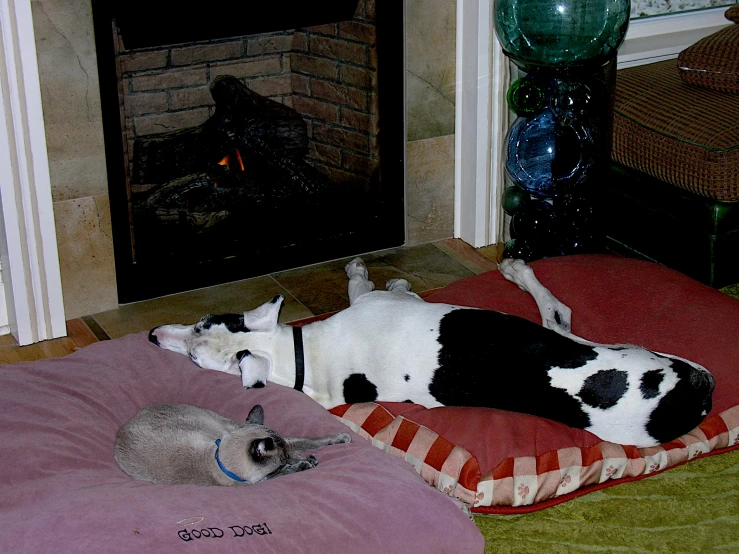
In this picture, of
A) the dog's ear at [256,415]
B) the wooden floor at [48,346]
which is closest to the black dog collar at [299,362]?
the dog's ear at [256,415]

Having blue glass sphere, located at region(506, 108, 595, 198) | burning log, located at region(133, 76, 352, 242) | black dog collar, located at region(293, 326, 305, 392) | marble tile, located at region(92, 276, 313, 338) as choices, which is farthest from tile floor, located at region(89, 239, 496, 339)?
black dog collar, located at region(293, 326, 305, 392)

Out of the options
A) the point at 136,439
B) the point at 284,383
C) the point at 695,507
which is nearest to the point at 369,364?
the point at 284,383

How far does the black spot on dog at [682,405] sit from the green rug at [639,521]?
148 mm

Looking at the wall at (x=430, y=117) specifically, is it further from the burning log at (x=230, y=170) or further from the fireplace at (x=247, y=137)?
the burning log at (x=230, y=170)

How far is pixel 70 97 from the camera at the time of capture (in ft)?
10.3

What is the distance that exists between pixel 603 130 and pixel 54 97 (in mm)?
1886

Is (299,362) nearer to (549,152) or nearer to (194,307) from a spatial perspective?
(194,307)

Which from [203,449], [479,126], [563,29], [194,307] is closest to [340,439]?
[203,449]

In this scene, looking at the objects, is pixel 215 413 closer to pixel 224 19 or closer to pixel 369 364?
pixel 369 364

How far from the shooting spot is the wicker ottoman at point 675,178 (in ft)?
10.9

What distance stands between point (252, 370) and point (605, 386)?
87 centimetres

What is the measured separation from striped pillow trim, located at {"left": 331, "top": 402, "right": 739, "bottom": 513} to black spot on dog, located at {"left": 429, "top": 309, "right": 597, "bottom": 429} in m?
0.11

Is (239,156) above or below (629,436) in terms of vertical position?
above

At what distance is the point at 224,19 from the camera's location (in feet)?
11.1
